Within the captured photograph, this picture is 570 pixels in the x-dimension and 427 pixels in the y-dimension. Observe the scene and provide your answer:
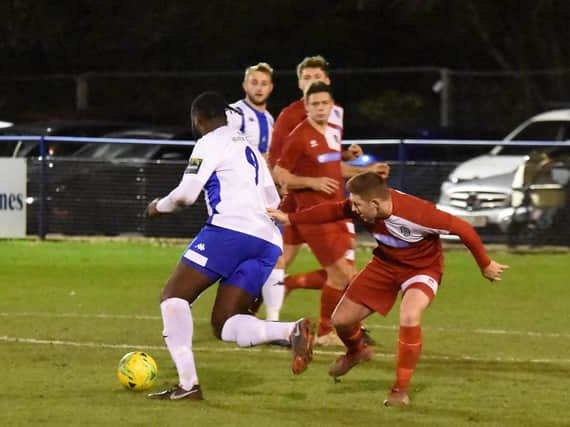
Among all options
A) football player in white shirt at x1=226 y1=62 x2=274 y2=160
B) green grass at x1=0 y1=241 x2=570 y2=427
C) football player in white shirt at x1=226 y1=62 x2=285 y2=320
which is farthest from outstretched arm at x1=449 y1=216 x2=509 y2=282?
football player in white shirt at x1=226 y1=62 x2=274 y2=160

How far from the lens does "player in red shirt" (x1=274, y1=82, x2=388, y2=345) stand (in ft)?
38.3

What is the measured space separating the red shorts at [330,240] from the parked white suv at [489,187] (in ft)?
25.4

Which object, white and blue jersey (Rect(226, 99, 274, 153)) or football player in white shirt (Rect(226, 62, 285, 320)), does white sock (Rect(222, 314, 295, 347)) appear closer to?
football player in white shirt (Rect(226, 62, 285, 320))

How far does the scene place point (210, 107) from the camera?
949 cm

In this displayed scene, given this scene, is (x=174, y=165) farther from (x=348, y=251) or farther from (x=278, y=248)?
(x=278, y=248)

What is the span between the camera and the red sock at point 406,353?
9406 millimetres

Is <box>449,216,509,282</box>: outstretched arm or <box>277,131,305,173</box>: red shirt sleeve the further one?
<box>277,131,305,173</box>: red shirt sleeve

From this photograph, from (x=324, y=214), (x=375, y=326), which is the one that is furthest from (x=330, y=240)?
(x=324, y=214)

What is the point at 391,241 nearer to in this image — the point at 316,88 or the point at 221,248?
the point at 221,248

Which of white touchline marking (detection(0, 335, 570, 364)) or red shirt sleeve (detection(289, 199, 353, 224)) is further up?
red shirt sleeve (detection(289, 199, 353, 224))

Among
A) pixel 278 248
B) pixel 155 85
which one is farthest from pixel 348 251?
pixel 155 85

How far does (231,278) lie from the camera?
31.2 ft

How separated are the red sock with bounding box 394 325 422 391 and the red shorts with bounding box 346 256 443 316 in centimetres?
32

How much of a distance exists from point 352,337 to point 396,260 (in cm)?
66
